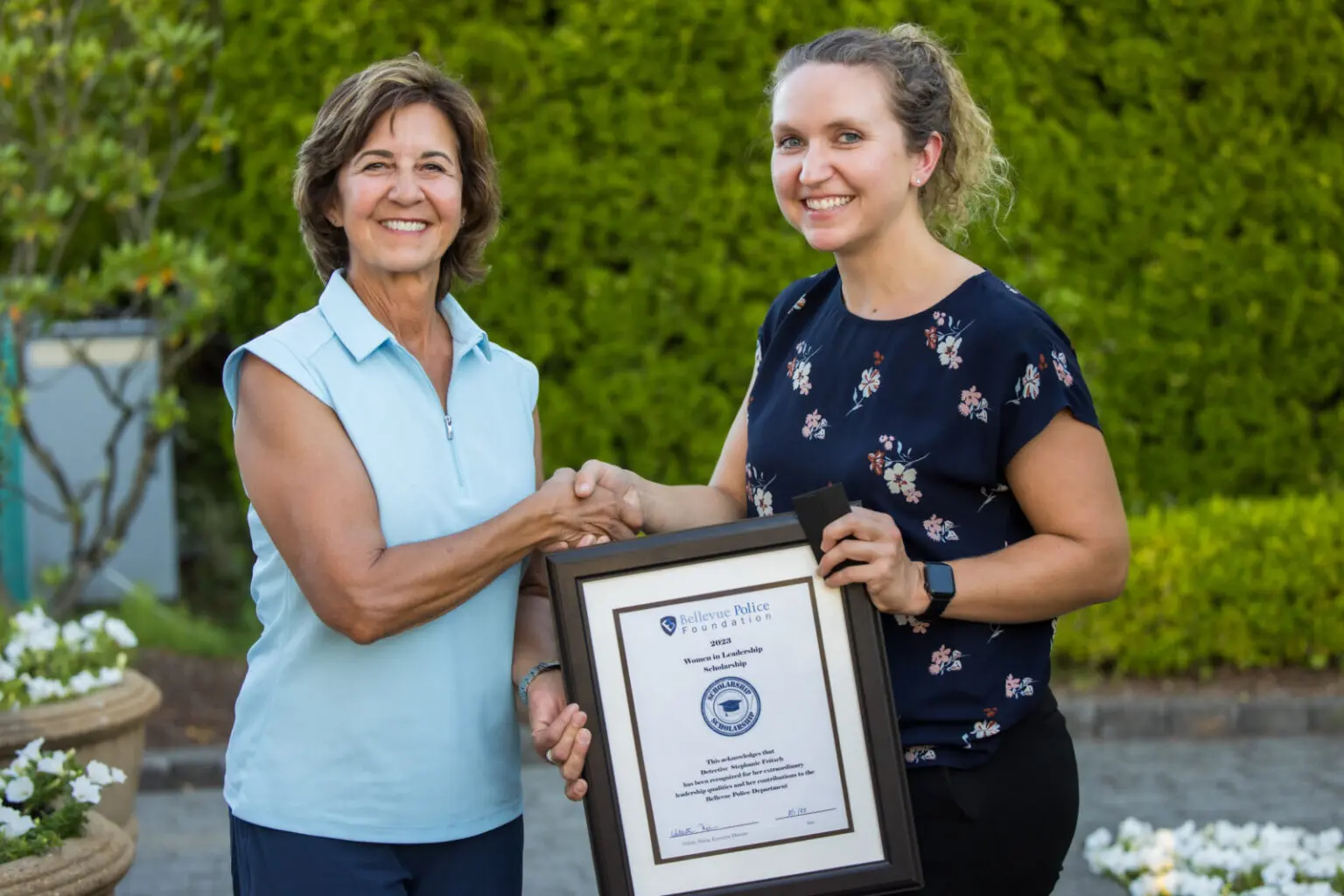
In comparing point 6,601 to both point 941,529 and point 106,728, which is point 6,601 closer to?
point 106,728

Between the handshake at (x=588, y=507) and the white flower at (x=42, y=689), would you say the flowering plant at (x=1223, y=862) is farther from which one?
the white flower at (x=42, y=689)

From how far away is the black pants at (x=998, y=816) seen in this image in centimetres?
257

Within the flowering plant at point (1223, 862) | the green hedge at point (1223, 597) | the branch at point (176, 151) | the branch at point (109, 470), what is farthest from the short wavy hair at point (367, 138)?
the branch at point (109, 470)

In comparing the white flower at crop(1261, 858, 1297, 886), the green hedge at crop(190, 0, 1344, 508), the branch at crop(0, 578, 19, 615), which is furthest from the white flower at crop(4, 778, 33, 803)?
the branch at crop(0, 578, 19, 615)

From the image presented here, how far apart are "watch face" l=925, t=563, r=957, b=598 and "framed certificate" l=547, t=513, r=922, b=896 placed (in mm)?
133

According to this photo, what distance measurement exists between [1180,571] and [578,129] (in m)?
3.41

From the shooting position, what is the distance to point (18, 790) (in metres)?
3.49

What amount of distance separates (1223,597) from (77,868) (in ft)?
18.4

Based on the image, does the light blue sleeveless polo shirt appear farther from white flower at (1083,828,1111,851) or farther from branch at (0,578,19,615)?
branch at (0,578,19,615)

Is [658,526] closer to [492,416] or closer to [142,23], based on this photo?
[492,416]

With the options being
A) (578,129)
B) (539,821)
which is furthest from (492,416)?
(578,129)

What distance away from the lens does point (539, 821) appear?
629 centimetres

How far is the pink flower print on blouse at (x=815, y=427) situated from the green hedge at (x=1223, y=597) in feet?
A: 16.3

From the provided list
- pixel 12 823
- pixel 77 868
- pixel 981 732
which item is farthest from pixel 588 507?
pixel 12 823
